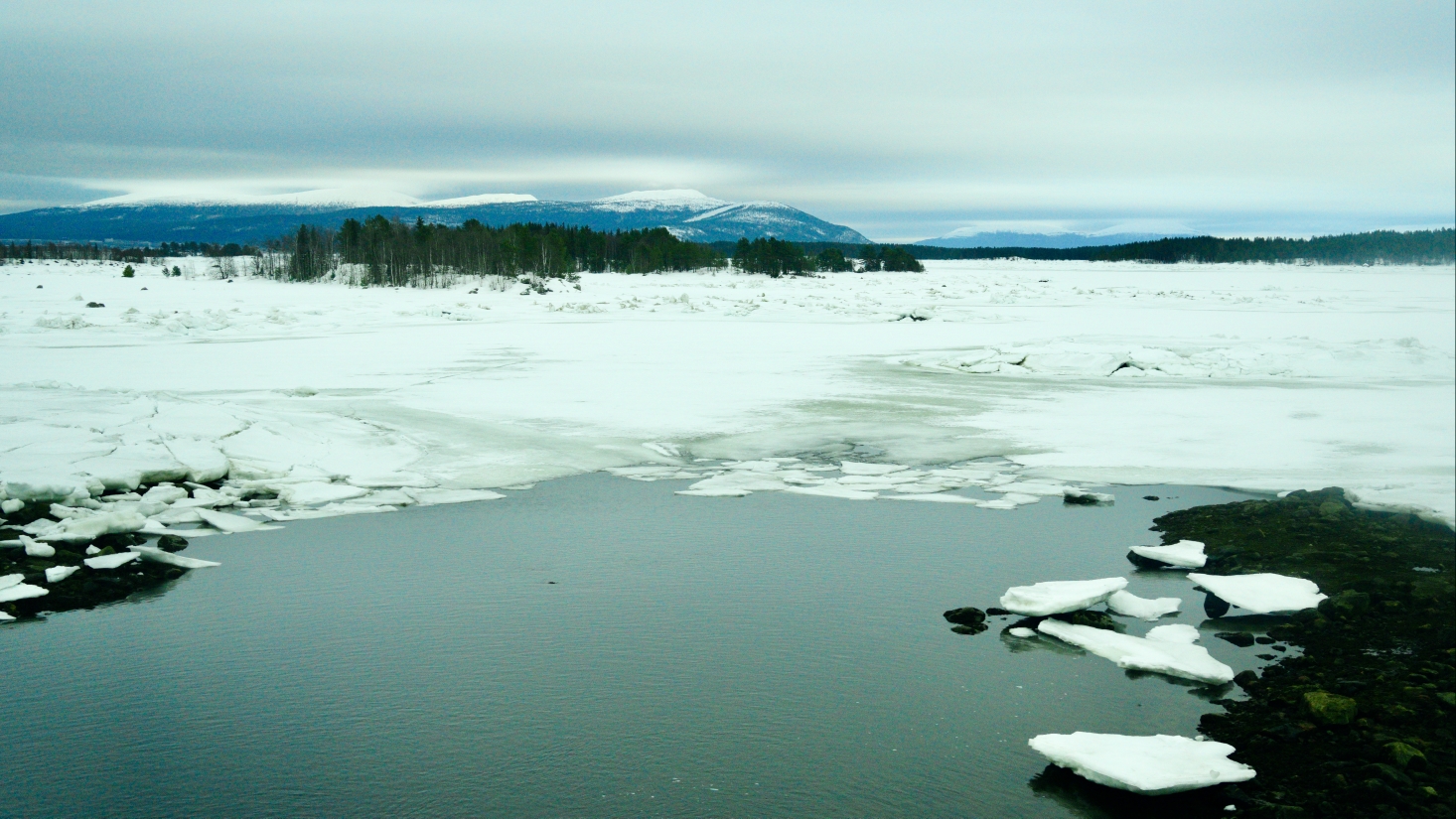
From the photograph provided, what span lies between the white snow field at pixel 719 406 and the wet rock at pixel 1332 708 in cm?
428

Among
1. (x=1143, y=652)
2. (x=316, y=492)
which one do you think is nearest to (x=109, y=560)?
(x=316, y=492)

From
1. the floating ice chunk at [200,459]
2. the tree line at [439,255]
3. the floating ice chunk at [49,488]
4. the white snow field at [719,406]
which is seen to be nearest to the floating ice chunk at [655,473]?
the white snow field at [719,406]

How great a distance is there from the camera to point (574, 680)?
204 inches

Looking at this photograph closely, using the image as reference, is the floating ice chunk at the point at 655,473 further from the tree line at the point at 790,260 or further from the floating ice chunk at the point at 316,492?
the tree line at the point at 790,260

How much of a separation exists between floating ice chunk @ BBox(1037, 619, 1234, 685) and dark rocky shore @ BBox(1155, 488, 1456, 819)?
18 cm

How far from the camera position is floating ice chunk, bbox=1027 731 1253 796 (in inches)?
158

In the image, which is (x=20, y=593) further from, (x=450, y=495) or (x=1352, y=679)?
(x=1352, y=679)

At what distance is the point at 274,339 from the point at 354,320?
771cm

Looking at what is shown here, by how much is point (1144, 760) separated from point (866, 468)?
6071 mm

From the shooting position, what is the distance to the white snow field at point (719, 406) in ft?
30.9

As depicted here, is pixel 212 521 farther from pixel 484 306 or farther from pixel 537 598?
pixel 484 306

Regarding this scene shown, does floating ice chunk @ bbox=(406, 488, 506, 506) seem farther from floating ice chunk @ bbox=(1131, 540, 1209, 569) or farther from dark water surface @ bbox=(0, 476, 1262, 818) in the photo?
floating ice chunk @ bbox=(1131, 540, 1209, 569)

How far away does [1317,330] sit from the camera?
81.3 ft

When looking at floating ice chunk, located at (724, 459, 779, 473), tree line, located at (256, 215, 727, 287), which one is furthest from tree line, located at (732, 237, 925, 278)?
floating ice chunk, located at (724, 459, 779, 473)
